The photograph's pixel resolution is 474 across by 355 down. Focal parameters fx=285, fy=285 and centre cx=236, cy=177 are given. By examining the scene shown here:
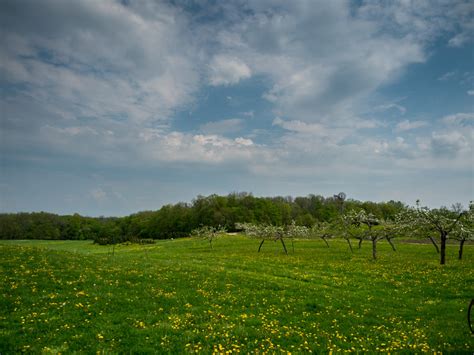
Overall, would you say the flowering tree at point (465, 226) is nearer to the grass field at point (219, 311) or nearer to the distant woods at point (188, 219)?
the grass field at point (219, 311)

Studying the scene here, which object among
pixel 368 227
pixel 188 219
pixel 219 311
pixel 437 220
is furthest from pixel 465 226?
pixel 188 219

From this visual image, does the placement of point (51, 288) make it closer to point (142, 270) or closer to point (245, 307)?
point (142, 270)

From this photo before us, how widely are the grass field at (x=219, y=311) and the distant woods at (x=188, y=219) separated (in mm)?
97133

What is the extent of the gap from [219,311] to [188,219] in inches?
4851

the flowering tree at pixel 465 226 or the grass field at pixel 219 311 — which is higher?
the flowering tree at pixel 465 226

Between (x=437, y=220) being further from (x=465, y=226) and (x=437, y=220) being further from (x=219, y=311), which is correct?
(x=219, y=311)

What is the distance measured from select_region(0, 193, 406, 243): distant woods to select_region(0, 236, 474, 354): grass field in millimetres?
97133

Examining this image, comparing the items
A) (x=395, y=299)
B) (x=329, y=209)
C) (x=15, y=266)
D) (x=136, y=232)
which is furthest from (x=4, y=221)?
(x=395, y=299)

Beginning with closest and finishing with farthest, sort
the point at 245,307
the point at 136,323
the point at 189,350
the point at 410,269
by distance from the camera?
the point at 189,350, the point at 136,323, the point at 245,307, the point at 410,269

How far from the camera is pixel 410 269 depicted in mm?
29188

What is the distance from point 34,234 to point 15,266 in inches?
5045

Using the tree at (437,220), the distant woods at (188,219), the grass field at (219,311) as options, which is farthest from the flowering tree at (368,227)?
the distant woods at (188,219)

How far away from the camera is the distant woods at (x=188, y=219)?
12450cm

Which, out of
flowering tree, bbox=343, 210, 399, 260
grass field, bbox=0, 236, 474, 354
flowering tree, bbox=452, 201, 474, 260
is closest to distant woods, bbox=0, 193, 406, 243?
flowering tree, bbox=343, 210, 399, 260
